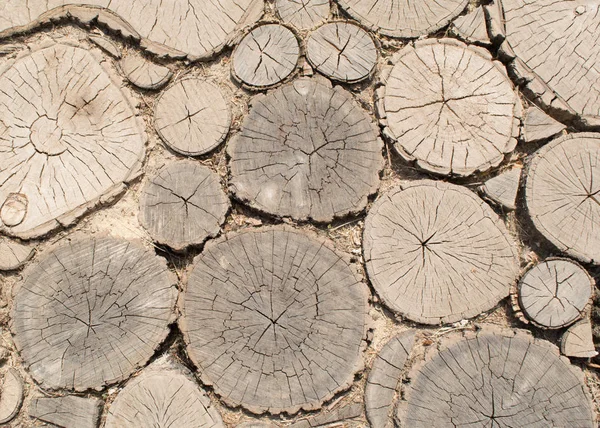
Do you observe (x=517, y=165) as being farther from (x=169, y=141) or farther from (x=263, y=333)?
(x=169, y=141)

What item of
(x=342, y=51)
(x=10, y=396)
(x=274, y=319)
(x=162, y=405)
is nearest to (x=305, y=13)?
(x=342, y=51)

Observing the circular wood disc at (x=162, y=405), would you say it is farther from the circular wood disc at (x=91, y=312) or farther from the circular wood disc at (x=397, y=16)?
the circular wood disc at (x=397, y=16)

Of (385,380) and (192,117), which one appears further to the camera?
(192,117)

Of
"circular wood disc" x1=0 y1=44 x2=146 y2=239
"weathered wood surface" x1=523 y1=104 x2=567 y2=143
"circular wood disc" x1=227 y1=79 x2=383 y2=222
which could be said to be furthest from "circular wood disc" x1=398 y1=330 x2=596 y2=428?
Result: "circular wood disc" x1=0 y1=44 x2=146 y2=239

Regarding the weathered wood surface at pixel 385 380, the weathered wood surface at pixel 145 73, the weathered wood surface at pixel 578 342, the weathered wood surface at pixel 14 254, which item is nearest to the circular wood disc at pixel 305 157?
the weathered wood surface at pixel 145 73

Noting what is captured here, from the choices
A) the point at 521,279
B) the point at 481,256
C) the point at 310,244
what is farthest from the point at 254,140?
the point at 521,279

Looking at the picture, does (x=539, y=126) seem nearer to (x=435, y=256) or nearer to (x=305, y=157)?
(x=435, y=256)
